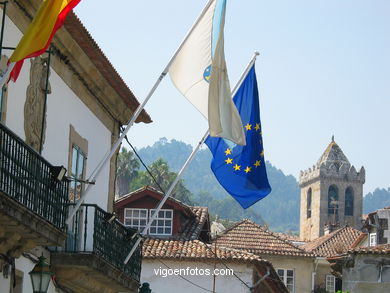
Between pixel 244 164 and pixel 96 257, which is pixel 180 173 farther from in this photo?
pixel 96 257

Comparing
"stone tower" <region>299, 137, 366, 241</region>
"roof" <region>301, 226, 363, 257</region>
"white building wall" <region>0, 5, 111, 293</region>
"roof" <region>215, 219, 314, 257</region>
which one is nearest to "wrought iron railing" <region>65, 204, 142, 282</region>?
"white building wall" <region>0, 5, 111, 293</region>

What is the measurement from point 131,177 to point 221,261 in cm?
8611

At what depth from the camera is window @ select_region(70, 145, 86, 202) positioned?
20641 millimetres

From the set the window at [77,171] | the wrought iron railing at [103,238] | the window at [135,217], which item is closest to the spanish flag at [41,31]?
the wrought iron railing at [103,238]

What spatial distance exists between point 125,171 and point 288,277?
70.5 meters

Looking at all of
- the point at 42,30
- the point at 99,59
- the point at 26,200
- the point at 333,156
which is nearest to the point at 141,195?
the point at 99,59

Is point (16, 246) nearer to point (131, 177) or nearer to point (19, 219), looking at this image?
point (19, 219)

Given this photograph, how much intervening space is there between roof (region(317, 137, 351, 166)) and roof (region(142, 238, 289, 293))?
3558 inches

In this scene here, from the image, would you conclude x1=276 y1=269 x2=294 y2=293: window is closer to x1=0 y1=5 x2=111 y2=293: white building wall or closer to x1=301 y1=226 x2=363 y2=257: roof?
x1=301 y1=226 x2=363 y2=257: roof

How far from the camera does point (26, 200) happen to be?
1502 cm

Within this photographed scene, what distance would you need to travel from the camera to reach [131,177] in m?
126

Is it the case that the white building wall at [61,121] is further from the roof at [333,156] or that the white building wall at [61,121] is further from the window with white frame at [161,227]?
the roof at [333,156]

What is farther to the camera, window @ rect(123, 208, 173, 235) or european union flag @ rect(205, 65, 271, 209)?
window @ rect(123, 208, 173, 235)

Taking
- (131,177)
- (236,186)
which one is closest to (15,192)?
(236,186)
